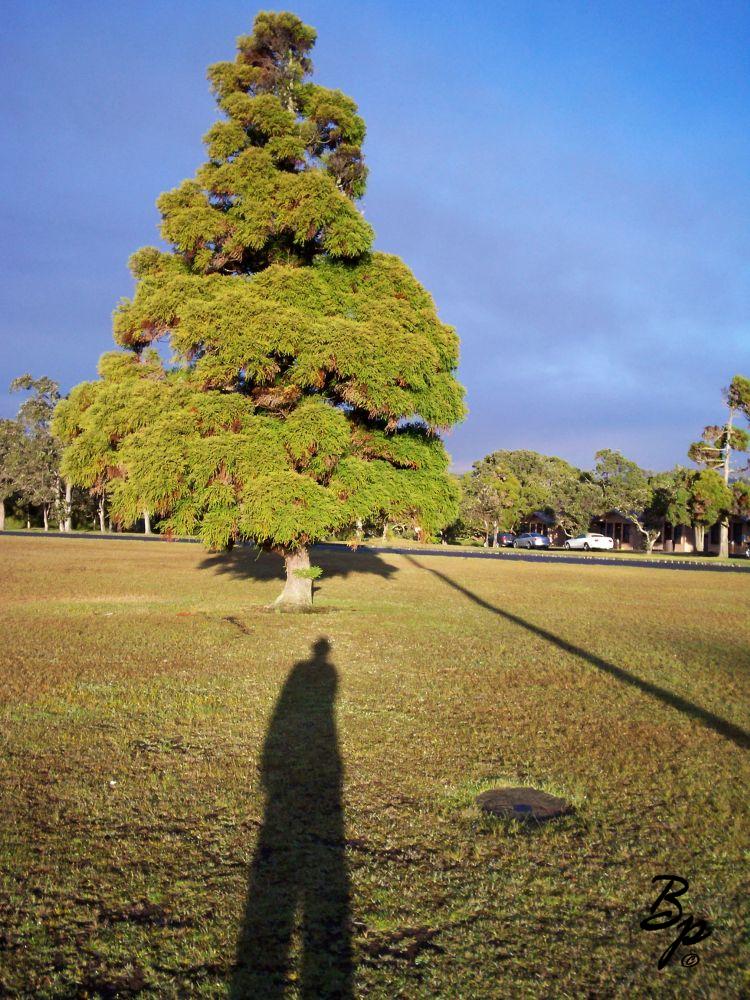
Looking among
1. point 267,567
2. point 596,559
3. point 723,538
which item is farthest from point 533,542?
point 267,567

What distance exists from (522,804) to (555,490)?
66.9 m

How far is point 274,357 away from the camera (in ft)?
41.8

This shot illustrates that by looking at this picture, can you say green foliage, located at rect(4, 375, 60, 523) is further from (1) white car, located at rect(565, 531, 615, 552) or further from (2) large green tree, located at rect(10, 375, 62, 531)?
(1) white car, located at rect(565, 531, 615, 552)

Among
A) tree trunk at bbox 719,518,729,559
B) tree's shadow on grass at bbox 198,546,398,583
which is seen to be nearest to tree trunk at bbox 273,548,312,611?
tree's shadow on grass at bbox 198,546,398,583

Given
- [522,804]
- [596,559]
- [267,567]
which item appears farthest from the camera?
[596,559]

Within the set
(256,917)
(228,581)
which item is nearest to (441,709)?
(256,917)

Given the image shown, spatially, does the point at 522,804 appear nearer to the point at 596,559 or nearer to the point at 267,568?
the point at 267,568

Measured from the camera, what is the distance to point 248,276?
15047mm

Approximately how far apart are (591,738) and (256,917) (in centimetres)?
400

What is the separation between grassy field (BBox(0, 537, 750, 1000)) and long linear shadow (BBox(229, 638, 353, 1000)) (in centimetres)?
1

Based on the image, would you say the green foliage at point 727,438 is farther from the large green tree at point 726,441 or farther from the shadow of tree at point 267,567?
the shadow of tree at point 267,567

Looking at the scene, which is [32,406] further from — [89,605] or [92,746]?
[92,746]

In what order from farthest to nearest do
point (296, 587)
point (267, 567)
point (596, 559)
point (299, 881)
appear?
1. point (596, 559)
2. point (267, 567)
3. point (296, 587)
4. point (299, 881)

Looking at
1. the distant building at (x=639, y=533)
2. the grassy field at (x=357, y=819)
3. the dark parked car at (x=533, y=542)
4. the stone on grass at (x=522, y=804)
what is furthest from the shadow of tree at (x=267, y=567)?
the distant building at (x=639, y=533)
